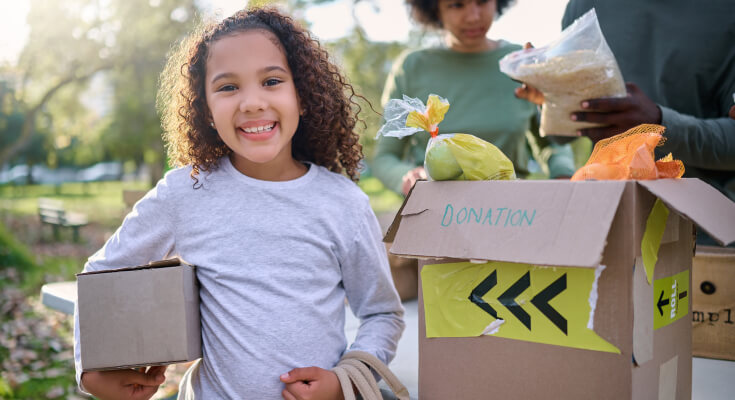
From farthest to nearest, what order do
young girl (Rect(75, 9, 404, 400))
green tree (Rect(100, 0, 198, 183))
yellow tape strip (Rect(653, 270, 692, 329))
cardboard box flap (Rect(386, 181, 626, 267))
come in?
green tree (Rect(100, 0, 198, 183)) → young girl (Rect(75, 9, 404, 400)) → yellow tape strip (Rect(653, 270, 692, 329)) → cardboard box flap (Rect(386, 181, 626, 267))

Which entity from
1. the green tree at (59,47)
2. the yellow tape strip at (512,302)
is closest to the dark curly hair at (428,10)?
the yellow tape strip at (512,302)

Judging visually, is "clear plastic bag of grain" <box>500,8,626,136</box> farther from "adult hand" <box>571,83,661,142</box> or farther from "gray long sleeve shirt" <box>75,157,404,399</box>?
"gray long sleeve shirt" <box>75,157,404,399</box>

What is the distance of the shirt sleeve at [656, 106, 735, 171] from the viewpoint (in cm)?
129

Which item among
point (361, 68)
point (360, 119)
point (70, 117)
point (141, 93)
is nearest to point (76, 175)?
point (70, 117)

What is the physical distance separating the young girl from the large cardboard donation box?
0.31 meters

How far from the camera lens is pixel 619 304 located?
2.75ft

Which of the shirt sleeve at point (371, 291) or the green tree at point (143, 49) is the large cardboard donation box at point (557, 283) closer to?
the shirt sleeve at point (371, 291)

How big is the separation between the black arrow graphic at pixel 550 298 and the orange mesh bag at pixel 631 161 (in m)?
0.17

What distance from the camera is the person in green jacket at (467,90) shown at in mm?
1984

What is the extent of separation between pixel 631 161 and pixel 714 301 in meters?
0.70

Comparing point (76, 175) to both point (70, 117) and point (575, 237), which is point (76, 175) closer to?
point (70, 117)

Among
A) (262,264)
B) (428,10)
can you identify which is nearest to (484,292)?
(262,264)

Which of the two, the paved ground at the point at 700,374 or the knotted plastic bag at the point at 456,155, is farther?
the paved ground at the point at 700,374

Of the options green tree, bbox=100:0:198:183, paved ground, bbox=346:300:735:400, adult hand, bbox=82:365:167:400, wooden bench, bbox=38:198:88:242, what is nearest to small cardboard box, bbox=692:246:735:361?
paved ground, bbox=346:300:735:400
